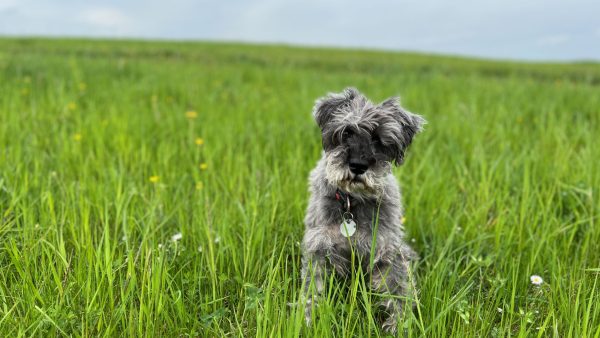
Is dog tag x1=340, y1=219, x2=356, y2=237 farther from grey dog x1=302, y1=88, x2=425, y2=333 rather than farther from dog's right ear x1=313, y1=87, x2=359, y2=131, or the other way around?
dog's right ear x1=313, y1=87, x2=359, y2=131

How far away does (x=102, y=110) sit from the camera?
7328 mm

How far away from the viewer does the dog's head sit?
8.43ft

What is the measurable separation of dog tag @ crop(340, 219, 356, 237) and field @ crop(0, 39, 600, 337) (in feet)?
1.23

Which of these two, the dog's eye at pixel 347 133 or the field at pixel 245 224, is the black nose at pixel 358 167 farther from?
the field at pixel 245 224

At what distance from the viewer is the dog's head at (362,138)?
8.43 feet

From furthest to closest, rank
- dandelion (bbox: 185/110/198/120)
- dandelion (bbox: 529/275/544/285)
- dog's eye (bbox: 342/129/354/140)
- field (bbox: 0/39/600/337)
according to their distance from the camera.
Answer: dandelion (bbox: 185/110/198/120), dandelion (bbox: 529/275/544/285), dog's eye (bbox: 342/129/354/140), field (bbox: 0/39/600/337)

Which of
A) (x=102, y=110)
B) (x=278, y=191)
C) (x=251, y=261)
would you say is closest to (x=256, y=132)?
(x=278, y=191)

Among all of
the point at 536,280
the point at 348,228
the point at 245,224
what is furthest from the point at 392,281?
the point at 245,224

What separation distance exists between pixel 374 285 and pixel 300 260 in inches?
25.0

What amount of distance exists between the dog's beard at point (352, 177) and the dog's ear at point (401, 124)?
0.67ft

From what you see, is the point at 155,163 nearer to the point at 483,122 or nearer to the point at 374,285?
the point at 374,285

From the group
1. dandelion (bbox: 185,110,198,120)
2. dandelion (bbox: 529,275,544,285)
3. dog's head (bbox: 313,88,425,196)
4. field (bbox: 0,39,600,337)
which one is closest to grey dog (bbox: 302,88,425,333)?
dog's head (bbox: 313,88,425,196)

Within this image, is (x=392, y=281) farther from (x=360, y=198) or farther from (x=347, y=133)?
(x=347, y=133)

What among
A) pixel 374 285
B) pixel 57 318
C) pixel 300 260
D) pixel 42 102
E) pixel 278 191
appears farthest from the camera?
pixel 42 102
